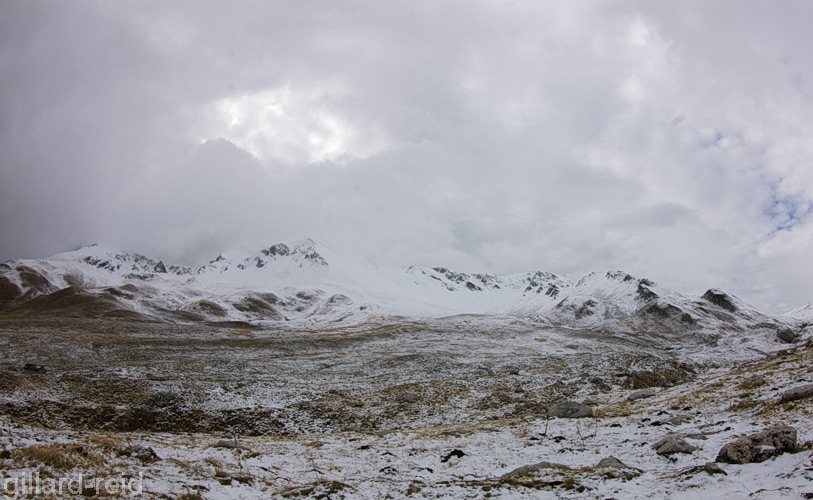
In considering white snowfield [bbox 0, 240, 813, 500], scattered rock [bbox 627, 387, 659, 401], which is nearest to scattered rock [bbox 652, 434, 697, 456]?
white snowfield [bbox 0, 240, 813, 500]

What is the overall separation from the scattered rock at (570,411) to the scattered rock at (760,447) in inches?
475

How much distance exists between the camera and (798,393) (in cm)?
1877

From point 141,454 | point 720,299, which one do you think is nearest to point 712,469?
point 141,454

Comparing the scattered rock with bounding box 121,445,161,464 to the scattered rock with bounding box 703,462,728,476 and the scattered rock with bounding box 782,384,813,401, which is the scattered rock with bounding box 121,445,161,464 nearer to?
the scattered rock with bounding box 703,462,728,476

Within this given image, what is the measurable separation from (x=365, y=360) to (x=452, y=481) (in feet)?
139

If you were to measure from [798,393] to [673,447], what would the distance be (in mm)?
8061

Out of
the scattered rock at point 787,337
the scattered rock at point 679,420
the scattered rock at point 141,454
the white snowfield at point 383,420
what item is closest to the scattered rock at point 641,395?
the white snowfield at point 383,420

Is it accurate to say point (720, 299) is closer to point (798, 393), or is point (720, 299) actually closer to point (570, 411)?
point (570, 411)

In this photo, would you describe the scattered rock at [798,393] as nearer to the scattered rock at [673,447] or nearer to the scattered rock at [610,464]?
the scattered rock at [673,447]

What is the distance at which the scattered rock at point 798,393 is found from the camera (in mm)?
18438

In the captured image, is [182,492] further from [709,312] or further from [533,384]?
[709,312]

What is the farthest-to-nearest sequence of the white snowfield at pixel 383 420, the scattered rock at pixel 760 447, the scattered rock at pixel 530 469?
the scattered rock at pixel 530 469 → the white snowfield at pixel 383 420 → the scattered rock at pixel 760 447

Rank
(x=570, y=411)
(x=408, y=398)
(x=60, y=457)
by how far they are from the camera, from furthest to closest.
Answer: (x=408, y=398) → (x=570, y=411) → (x=60, y=457)

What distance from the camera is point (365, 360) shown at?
56.6 m
